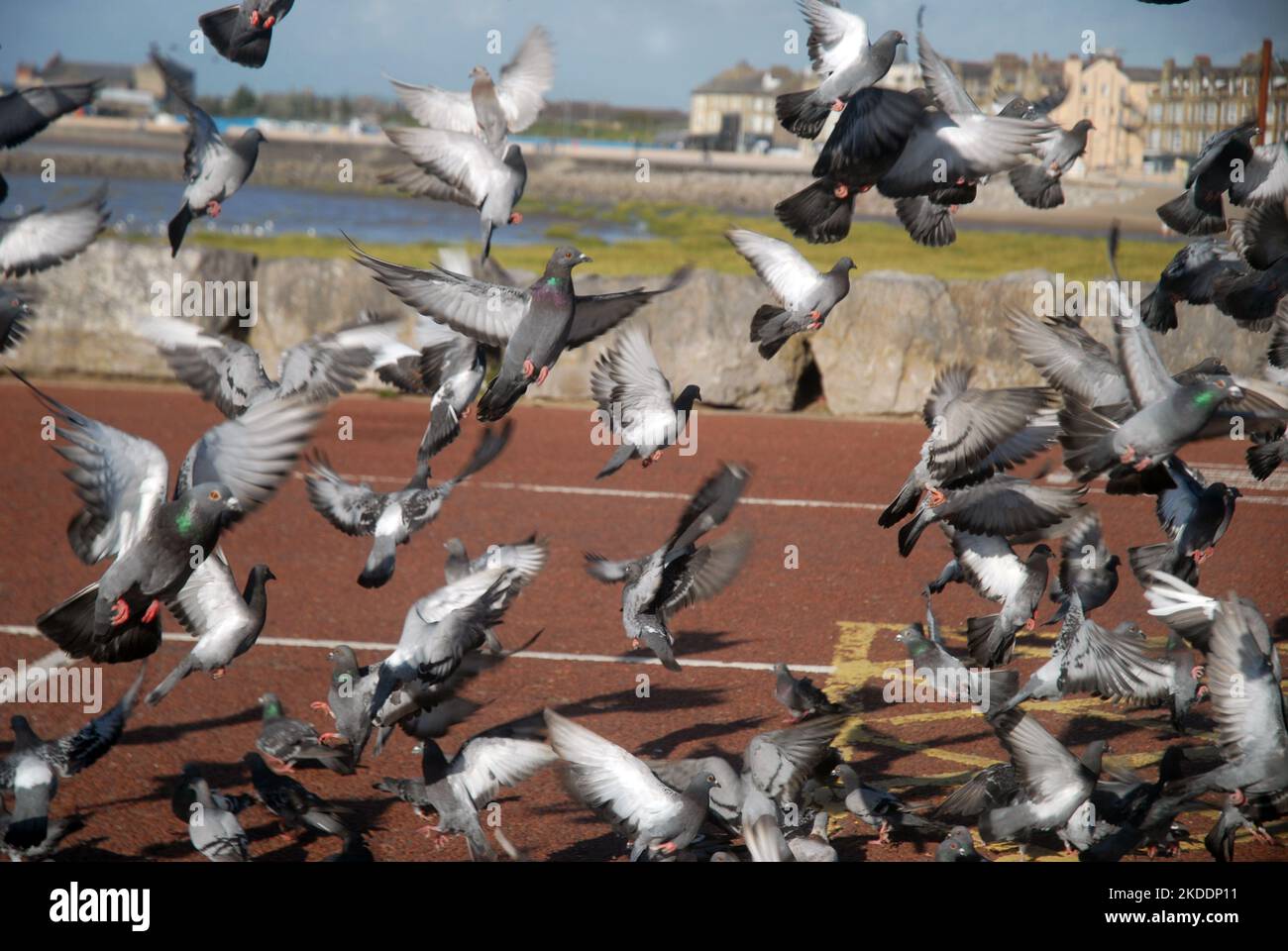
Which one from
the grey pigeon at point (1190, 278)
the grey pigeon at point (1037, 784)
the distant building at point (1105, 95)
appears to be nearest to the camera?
the grey pigeon at point (1037, 784)

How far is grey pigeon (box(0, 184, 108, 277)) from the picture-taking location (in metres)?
Answer: 6.26

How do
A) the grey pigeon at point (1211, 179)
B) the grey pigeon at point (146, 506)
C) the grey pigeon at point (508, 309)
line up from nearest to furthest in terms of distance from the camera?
the grey pigeon at point (146, 506), the grey pigeon at point (508, 309), the grey pigeon at point (1211, 179)

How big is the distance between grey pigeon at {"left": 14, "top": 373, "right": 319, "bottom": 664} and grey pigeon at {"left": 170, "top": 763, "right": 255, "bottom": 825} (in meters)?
0.70

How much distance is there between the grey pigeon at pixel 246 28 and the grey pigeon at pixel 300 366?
5.39 ft

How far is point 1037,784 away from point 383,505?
322 cm

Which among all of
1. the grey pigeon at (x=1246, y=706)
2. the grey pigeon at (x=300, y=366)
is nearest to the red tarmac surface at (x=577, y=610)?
the grey pigeon at (x=1246, y=706)

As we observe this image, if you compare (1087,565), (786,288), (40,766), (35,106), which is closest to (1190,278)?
(1087,565)

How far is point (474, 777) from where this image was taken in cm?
521

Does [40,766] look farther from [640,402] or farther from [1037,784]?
[1037,784]

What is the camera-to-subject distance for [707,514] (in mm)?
5578

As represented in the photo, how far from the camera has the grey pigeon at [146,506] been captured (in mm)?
4406

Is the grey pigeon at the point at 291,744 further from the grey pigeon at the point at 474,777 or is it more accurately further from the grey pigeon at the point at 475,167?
the grey pigeon at the point at 475,167

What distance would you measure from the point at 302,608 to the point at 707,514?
156 inches

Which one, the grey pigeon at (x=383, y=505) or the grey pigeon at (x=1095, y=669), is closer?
the grey pigeon at (x=1095, y=669)
